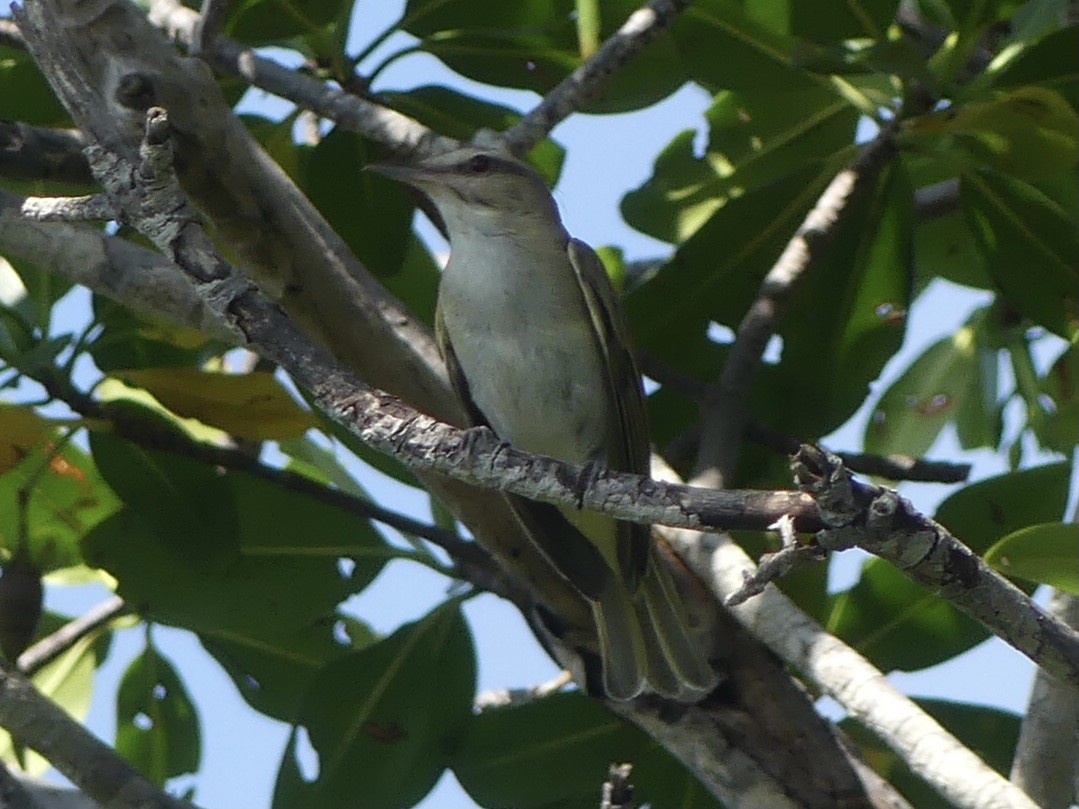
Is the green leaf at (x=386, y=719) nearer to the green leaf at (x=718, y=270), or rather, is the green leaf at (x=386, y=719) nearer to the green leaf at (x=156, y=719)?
the green leaf at (x=156, y=719)

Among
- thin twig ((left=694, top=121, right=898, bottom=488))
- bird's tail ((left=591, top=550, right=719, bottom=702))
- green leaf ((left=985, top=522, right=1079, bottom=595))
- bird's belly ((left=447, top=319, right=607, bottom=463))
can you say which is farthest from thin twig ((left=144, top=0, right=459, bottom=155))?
green leaf ((left=985, top=522, right=1079, bottom=595))

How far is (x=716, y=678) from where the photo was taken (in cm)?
313

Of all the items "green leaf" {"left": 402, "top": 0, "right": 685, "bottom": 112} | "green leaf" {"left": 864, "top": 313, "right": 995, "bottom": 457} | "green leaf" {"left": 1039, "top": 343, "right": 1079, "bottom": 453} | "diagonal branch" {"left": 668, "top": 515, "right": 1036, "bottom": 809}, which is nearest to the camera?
"diagonal branch" {"left": 668, "top": 515, "right": 1036, "bottom": 809}

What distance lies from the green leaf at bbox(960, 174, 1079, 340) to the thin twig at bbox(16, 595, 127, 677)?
8.09 feet

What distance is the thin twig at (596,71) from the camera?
3568 mm

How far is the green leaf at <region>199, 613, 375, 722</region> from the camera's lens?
4027 mm

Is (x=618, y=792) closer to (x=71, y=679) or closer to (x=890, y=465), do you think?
(x=890, y=465)

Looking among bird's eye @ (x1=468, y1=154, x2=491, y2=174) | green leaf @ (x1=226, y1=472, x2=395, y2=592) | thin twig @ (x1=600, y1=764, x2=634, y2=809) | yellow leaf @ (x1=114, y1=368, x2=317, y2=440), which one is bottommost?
thin twig @ (x1=600, y1=764, x2=634, y2=809)

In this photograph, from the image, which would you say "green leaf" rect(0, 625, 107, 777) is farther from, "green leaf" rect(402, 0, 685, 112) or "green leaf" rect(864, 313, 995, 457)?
"green leaf" rect(864, 313, 995, 457)

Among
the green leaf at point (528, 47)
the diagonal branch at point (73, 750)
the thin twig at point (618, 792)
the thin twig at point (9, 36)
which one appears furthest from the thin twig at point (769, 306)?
the thin twig at point (9, 36)

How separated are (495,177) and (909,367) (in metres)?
1.83

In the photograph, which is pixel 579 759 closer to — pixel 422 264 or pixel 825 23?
pixel 422 264

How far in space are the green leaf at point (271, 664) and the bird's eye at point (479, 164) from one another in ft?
4.18

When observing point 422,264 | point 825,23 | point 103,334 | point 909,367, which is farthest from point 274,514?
point 909,367
